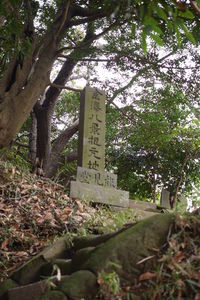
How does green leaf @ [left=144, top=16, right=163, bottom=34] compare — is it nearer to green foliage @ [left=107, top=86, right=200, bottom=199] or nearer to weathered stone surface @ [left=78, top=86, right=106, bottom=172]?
weathered stone surface @ [left=78, top=86, right=106, bottom=172]

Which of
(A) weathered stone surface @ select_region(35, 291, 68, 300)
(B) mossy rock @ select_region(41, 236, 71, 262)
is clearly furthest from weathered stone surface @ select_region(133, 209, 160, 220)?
(A) weathered stone surface @ select_region(35, 291, 68, 300)

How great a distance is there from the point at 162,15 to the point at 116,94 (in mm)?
8843

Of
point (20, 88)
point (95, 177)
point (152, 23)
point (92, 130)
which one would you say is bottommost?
point (95, 177)

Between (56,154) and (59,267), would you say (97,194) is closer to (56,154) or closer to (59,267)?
(59,267)

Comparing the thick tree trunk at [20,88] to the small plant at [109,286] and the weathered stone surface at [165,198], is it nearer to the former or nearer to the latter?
the small plant at [109,286]

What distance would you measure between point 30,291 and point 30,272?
1.54 feet

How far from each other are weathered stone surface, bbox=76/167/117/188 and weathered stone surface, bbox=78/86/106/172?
41cm

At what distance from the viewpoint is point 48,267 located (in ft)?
8.45

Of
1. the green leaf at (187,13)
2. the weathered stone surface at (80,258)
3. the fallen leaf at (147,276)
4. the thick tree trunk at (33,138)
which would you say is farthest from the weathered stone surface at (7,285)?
the thick tree trunk at (33,138)

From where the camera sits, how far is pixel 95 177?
255 inches

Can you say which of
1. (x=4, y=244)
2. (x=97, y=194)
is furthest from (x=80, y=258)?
(x=97, y=194)

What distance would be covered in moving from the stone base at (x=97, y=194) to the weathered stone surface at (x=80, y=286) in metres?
3.21

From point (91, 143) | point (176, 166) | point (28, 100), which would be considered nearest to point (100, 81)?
point (176, 166)

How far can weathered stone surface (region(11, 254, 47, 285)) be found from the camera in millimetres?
2604
